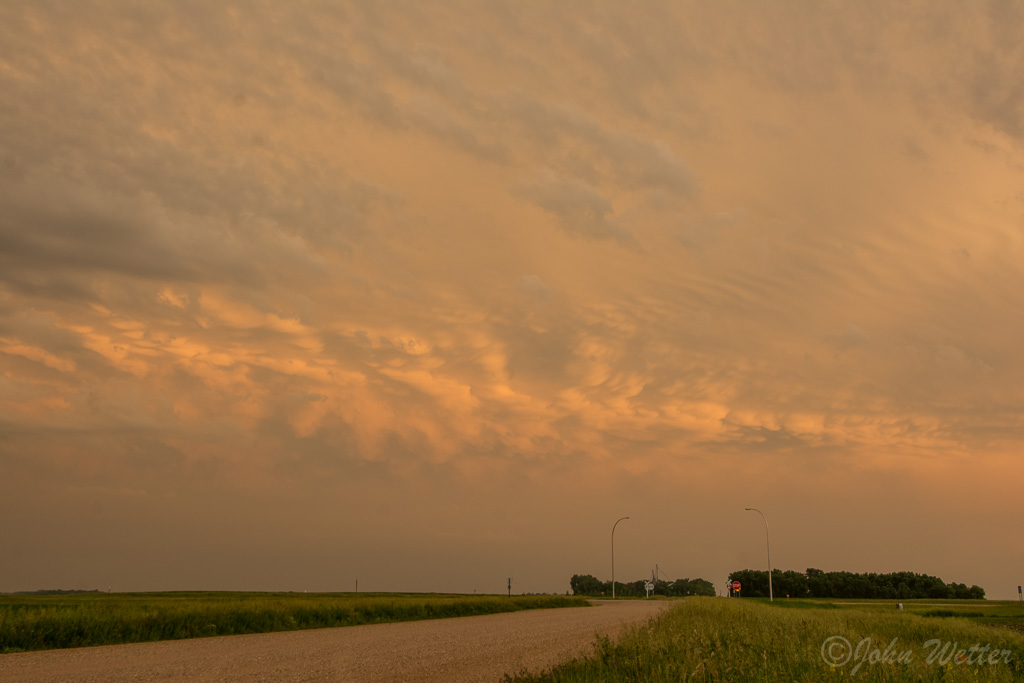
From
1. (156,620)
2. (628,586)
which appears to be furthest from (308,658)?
(628,586)

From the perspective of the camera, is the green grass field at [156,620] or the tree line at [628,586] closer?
the green grass field at [156,620]

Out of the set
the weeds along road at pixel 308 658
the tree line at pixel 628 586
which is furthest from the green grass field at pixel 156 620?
the tree line at pixel 628 586

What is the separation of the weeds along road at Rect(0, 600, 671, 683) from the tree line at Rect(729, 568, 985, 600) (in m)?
133

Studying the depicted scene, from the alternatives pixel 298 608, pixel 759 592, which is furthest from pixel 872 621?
pixel 759 592

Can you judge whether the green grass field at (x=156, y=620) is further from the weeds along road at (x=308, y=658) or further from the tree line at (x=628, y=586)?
the tree line at (x=628, y=586)

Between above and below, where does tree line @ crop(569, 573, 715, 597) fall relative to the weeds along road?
below

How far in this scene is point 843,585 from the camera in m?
146

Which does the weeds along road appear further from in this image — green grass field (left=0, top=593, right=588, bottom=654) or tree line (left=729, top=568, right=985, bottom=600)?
tree line (left=729, top=568, right=985, bottom=600)

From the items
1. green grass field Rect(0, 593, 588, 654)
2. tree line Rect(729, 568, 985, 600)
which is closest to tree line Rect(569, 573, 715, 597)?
tree line Rect(729, 568, 985, 600)

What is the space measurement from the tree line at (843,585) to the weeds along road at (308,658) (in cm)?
13286

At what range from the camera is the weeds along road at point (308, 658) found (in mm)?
12086

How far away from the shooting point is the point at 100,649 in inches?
643

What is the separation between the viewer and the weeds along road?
39.7ft

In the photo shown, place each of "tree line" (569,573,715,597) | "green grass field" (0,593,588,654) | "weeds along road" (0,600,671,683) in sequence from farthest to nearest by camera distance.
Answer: "tree line" (569,573,715,597)
"green grass field" (0,593,588,654)
"weeds along road" (0,600,671,683)
